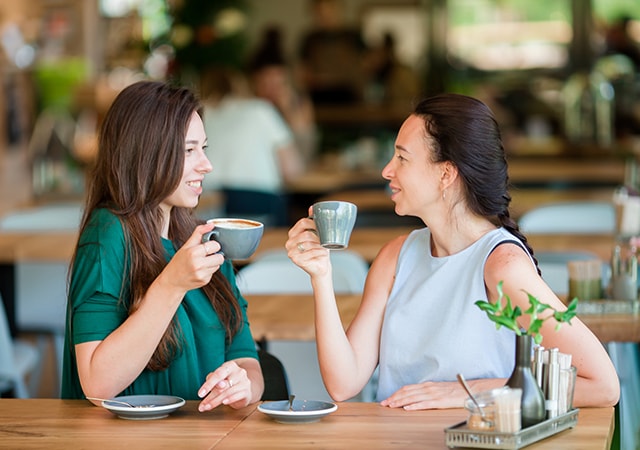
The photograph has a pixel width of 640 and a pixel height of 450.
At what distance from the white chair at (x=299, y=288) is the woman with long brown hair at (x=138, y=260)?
3.58ft

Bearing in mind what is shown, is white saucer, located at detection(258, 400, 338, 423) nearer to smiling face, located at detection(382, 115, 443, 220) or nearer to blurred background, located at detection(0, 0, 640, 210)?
smiling face, located at detection(382, 115, 443, 220)

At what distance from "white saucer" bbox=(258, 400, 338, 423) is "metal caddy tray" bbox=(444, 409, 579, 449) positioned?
0.90 ft

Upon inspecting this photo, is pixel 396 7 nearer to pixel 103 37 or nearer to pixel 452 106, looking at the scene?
pixel 103 37

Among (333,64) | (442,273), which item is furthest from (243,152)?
(333,64)

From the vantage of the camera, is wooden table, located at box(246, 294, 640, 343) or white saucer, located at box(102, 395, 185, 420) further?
wooden table, located at box(246, 294, 640, 343)

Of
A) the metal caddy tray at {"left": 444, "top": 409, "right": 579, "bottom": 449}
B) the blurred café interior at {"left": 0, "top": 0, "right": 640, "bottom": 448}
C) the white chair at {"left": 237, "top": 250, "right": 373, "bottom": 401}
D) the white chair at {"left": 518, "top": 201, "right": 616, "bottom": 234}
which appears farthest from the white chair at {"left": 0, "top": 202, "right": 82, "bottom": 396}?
the metal caddy tray at {"left": 444, "top": 409, "right": 579, "bottom": 449}

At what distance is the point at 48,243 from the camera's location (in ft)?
14.5

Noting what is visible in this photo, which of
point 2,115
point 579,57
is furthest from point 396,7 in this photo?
point 2,115

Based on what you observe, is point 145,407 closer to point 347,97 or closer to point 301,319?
point 301,319

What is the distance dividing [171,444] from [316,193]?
5.24m

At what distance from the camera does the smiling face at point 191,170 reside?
2.39 metres

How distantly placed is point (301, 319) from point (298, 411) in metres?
1.11

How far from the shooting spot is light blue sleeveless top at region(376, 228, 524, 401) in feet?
7.49

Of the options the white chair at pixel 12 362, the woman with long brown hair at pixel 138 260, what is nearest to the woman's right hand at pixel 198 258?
the woman with long brown hair at pixel 138 260
